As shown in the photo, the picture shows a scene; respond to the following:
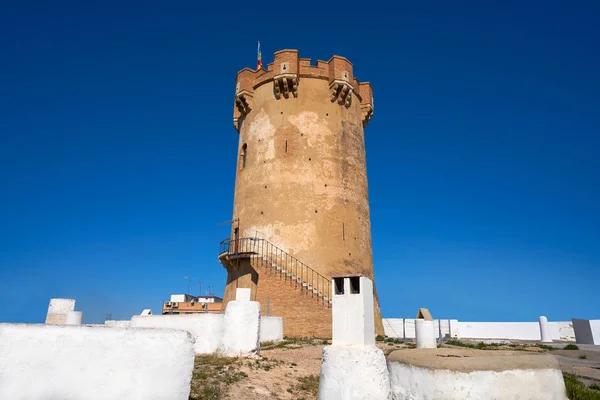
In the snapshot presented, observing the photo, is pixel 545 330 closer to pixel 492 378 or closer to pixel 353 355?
pixel 353 355

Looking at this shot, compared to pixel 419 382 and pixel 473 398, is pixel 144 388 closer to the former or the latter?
pixel 419 382

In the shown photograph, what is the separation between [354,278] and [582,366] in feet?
26.4

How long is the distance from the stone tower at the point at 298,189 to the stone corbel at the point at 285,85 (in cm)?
6

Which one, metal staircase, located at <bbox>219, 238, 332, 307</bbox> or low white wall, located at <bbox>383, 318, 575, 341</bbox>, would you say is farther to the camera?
low white wall, located at <bbox>383, 318, 575, 341</bbox>

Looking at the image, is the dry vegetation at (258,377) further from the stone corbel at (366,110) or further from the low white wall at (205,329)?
the stone corbel at (366,110)

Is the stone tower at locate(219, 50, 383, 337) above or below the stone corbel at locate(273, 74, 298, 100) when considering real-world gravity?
below

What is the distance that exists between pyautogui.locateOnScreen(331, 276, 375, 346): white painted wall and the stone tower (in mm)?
12019

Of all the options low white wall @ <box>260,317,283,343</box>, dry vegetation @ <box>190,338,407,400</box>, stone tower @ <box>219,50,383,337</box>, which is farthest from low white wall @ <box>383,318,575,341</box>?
dry vegetation @ <box>190,338,407,400</box>

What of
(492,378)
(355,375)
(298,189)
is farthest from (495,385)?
(298,189)

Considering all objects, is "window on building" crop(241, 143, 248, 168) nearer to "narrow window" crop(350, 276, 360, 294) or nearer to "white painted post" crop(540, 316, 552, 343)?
"white painted post" crop(540, 316, 552, 343)

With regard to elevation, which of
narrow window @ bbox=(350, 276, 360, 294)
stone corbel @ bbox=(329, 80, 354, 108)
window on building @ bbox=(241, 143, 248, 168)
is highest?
stone corbel @ bbox=(329, 80, 354, 108)

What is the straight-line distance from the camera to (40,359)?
18.5 ft

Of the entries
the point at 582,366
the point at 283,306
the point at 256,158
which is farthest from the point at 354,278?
the point at 256,158

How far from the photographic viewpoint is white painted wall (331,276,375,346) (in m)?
7.65
